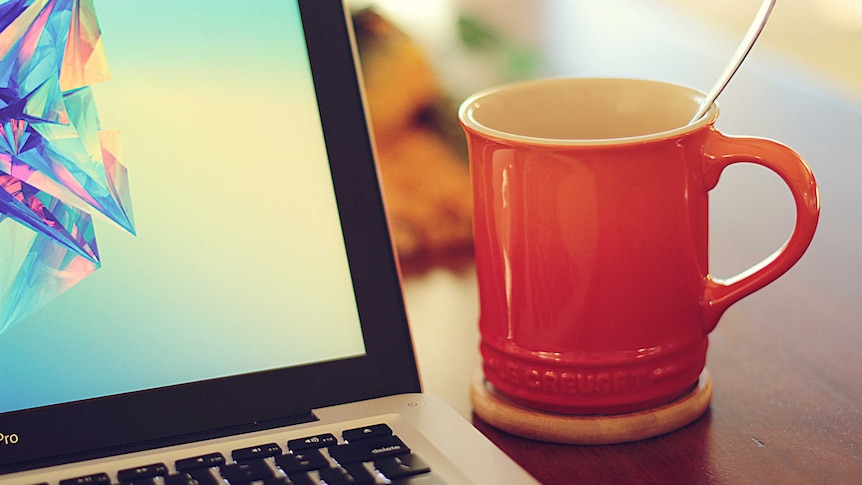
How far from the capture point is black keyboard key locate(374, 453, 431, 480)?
0.41m

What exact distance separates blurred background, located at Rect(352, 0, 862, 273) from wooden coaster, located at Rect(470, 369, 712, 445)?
0.19 meters

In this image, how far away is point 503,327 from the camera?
50 cm

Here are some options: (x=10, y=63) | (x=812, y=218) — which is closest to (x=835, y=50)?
(x=812, y=218)

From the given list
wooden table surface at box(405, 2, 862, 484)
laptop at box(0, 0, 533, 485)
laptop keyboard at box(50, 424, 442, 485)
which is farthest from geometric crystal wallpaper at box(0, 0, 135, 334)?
wooden table surface at box(405, 2, 862, 484)

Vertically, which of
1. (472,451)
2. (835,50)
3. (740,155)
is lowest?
(835,50)

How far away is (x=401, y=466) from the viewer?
42 cm

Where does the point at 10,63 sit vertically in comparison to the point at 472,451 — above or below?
above

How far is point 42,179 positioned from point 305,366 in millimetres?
154

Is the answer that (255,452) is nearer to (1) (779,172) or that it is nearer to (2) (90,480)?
(2) (90,480)

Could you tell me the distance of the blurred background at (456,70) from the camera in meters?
0.70

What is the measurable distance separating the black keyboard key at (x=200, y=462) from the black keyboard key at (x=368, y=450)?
0.16 ft

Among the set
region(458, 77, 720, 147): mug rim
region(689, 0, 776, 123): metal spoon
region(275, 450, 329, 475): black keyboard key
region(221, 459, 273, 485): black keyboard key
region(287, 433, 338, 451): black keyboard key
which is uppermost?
region(689, 0, 776, 123): metal spoon

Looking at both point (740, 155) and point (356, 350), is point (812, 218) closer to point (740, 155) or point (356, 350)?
point (740, 155)

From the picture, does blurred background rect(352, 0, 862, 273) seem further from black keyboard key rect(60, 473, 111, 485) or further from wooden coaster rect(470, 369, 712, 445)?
black keyboard key rect(60, 473, 111, 485)
